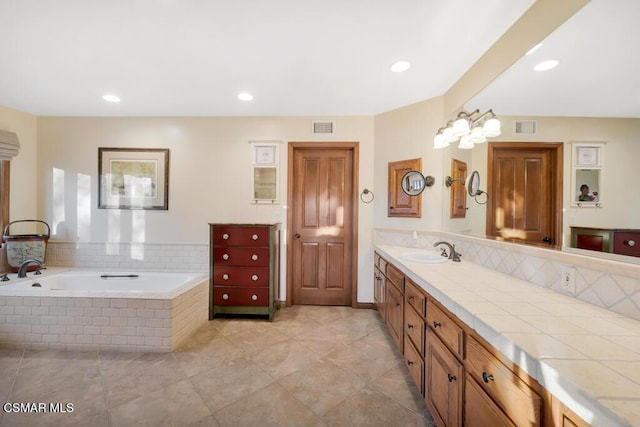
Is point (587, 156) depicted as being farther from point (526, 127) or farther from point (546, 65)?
point (546, 65)

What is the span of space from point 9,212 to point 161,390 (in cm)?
319

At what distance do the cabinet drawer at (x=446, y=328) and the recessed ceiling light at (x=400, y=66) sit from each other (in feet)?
6.08

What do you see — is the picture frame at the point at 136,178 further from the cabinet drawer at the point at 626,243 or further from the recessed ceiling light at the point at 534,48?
the cabinet drawer at the point at 626,243

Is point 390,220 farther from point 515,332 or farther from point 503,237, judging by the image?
point 515,332

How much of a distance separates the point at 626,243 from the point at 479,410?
3.11ft

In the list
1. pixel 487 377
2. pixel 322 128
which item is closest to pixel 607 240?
pixel 487 377

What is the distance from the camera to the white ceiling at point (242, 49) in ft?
5.02

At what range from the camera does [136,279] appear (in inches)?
119

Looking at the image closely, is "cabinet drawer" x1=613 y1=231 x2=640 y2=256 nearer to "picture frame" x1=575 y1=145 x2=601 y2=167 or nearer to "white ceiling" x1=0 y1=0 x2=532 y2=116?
"picture frame" x1=575 y1=145 x2=601 y2=167

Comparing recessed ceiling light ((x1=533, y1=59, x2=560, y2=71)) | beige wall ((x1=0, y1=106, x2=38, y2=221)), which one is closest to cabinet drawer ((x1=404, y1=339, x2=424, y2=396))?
recessed ceiling light ((x1=533, y1=59, x2=560, y2=71))

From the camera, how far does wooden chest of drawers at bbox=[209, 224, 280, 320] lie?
2842mm

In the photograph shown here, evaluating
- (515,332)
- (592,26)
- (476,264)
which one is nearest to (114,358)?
(515,332)

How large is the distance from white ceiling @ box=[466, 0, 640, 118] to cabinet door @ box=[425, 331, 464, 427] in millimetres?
1328

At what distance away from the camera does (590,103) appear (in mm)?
1207
